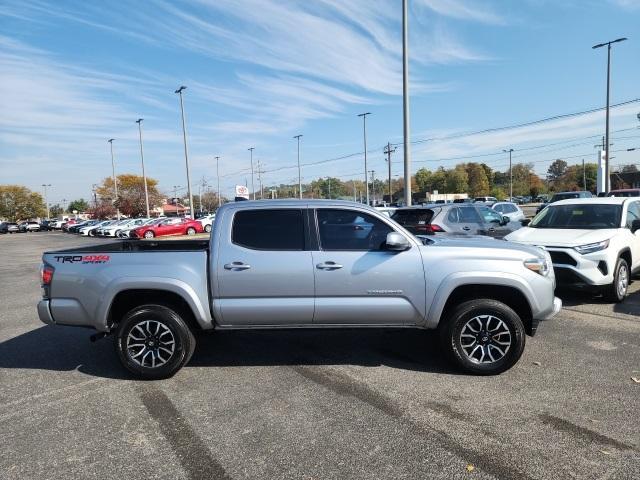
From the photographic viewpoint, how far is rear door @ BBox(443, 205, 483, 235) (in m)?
10.8

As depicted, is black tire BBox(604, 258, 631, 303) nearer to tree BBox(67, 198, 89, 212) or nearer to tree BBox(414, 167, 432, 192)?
tree BBox(414, 167, 432, 192)

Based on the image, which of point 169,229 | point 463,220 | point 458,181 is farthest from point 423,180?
point 463,220

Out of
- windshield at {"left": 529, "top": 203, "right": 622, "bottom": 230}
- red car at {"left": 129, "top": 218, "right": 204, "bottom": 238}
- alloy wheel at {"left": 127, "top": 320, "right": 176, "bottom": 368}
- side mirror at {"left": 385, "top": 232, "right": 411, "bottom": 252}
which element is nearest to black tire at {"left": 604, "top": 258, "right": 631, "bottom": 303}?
windshield at {"left": 529, "top": 203, "right": 622, "bottom": 230}

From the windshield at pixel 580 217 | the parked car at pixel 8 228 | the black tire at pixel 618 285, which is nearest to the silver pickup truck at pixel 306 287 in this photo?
the black tire at pixel 618 285

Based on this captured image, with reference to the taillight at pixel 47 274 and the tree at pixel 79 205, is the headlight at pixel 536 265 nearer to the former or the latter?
the taillight at pixel 47 274

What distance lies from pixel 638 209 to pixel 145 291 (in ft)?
29.6

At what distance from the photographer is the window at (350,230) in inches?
192

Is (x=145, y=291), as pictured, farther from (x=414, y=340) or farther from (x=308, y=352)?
(x=414, y=340)

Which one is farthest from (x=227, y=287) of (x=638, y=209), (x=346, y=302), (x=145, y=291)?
(x=638, y=209)

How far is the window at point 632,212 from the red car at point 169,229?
98.9ft

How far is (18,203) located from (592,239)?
387ft

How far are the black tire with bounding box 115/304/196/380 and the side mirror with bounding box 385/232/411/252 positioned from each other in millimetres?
2202

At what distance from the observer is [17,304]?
945cm

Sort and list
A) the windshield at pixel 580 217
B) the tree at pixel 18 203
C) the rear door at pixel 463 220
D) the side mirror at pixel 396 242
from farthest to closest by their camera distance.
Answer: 1. the tree at pixel 18 203
2. the rear door at pixel 463 220
3. the windshield at pixel 580 217
4. the side mirror at pixel 396 242
